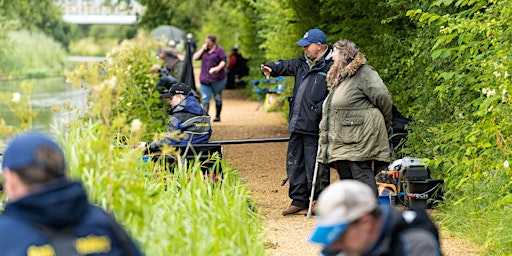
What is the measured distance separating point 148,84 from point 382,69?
4.57 m

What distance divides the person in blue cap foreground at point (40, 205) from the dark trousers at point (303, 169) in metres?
5.89

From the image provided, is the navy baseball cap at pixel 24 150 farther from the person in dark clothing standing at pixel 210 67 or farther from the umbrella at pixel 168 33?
the umbrella at pixel 168 33

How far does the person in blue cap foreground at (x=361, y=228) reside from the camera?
352 cm

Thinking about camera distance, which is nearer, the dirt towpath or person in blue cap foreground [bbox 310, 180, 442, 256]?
person in blue cap foreground [bbox 310, 180, 442, 256]

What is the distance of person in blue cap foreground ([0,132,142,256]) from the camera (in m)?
3.32

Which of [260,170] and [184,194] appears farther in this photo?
[260,170]

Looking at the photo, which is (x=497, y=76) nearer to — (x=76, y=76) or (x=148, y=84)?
(x=76, y=76)

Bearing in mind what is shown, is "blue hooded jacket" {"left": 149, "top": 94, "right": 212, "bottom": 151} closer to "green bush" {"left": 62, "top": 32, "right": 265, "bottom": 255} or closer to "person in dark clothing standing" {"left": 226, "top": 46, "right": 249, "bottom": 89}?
"green bush" {"left": 62, "top": 32, "right": 265, "bottom": 255}

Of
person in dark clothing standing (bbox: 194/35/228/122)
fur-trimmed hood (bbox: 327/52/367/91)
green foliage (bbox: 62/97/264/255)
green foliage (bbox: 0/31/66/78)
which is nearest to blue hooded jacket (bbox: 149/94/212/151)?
fur-trimmed hood (bbox: 327/52/367/91)

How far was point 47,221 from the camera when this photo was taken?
336 cm

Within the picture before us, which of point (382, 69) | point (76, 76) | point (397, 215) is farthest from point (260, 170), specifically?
point (397, 215)

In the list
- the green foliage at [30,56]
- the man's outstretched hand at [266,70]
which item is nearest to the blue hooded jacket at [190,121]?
the man's outstretched hand at [266,70]

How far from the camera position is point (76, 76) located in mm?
6426

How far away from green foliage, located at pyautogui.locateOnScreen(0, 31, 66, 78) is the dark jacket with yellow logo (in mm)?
46167
